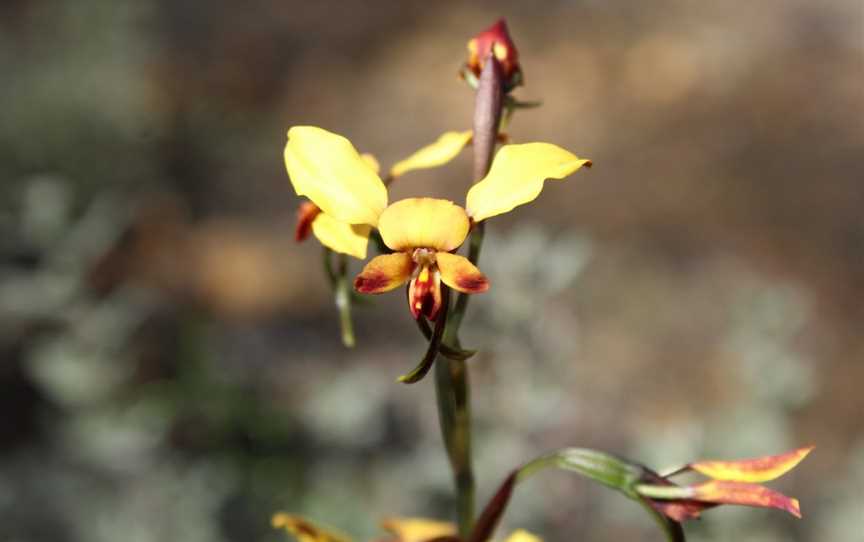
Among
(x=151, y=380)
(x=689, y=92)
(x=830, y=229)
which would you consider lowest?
(x=151, y=380)

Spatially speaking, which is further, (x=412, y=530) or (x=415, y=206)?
(x=412, y=530)

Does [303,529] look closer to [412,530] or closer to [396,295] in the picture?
[412,530]

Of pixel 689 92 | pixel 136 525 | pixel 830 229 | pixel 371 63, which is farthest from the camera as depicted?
pixel 371 63

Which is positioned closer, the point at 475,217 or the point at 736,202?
the point at 475,217

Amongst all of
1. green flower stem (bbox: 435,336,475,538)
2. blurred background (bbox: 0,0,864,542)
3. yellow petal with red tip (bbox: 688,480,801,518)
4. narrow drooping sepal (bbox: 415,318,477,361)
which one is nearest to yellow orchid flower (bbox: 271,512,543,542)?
green flower stem (bbox: 435,336,475,538)

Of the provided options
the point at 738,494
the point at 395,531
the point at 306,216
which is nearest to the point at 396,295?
the point at 395,531

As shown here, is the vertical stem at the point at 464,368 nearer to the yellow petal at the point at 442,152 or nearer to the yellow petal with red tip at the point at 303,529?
the yellow petal at the point at 442,152

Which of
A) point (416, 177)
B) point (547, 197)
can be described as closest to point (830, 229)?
point (547, 197)

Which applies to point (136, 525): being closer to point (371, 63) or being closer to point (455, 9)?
point (371, 63)
